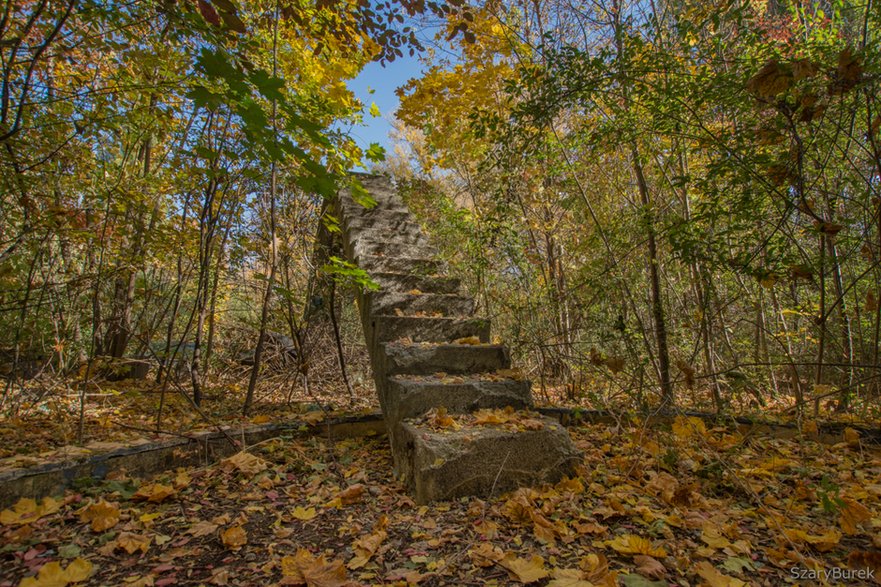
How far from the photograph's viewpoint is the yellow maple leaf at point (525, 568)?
4.04 ft

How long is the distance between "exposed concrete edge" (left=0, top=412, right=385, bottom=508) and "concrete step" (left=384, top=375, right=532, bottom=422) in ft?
1.65

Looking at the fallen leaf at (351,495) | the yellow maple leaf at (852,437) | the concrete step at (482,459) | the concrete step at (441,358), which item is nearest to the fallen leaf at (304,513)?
the fallen leaf at (351,495)

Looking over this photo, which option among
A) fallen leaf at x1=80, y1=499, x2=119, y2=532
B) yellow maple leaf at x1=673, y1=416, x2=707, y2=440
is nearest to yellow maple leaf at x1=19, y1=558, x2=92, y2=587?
fallen leaf at x1=80, y1=499, x2=119, y2=532

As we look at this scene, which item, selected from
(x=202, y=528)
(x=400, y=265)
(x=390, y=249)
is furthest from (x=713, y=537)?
(x=390, y=249)

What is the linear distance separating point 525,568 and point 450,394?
3.67 feet

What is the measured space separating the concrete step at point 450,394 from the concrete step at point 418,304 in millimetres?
758

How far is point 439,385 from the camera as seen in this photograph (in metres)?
2.32

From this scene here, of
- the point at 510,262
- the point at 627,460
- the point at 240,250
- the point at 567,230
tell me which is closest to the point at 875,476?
the point at 627,460

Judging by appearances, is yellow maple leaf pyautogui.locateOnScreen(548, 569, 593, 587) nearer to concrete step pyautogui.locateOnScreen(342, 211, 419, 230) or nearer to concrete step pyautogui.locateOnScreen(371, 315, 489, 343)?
concrete step pyautogui.locateOnScreen(371, 315, 489, 343)

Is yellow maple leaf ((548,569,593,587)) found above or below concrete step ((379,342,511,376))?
below

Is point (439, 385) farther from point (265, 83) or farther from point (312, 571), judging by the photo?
point (265, 83)

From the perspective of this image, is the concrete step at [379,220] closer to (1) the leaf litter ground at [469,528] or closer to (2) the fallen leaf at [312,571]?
(1) the leaf litter ground at [469,528]

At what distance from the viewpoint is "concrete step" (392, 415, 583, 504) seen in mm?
1808

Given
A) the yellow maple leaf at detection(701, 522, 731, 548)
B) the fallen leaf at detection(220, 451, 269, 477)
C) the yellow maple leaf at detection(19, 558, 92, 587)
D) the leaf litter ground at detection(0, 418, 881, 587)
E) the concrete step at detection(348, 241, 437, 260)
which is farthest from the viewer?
the concrete step at detection(348, 241, 437, 260)
